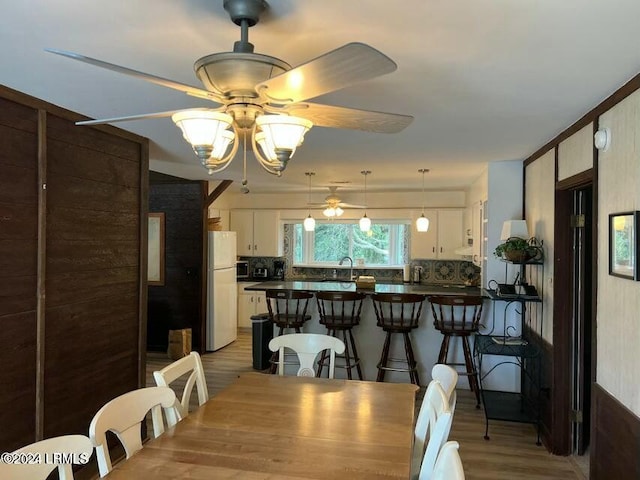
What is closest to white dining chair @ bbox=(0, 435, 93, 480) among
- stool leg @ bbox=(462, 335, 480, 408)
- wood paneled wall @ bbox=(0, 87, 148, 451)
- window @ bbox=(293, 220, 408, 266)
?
wood paneled wall @ bbox=(0, 87, 148, 451)

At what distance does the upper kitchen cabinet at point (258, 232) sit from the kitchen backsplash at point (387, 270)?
20 cm

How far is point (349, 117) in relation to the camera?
1.69 metres

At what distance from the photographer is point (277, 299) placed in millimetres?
4965

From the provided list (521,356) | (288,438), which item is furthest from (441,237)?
(288,438)

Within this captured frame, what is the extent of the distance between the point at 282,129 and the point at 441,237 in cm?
593

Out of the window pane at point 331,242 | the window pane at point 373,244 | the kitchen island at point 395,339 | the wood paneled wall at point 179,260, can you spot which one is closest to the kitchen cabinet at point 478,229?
the kitchen island at point 395,339

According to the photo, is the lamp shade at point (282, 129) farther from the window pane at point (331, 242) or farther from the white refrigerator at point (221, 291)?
the window pane at point (331, 242)

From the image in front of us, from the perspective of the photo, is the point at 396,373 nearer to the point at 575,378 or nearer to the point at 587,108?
the point at 575,378

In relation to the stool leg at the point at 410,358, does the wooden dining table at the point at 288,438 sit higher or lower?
higher

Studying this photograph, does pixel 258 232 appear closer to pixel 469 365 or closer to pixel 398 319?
pixel 398 319

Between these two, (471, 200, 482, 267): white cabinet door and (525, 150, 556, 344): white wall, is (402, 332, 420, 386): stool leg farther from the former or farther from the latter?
(471, 200, 482, 267): white cabinet door

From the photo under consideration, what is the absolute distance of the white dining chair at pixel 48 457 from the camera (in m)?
1.27

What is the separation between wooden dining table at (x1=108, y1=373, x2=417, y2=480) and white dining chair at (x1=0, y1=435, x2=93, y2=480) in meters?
0.16

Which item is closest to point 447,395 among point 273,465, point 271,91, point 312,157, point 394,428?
point 394,428
